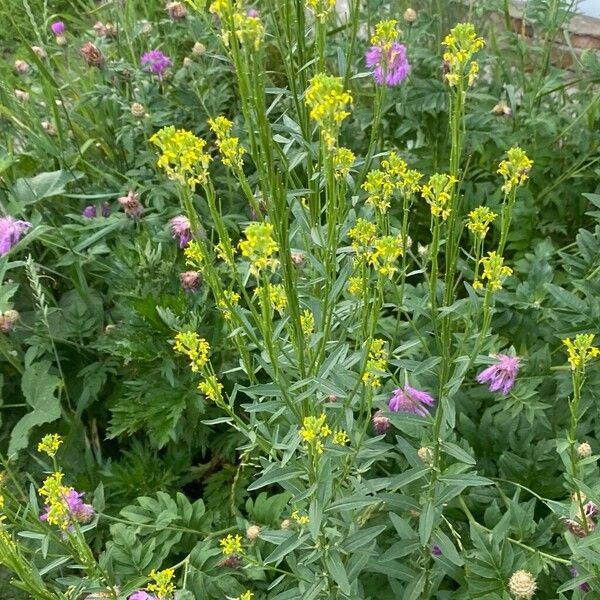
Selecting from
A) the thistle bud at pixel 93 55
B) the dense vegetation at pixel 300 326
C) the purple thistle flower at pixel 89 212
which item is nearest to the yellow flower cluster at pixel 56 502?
the dense vegetation at pixel 300 326

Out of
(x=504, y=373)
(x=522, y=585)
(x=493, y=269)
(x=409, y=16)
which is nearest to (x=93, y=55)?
(x=409, y=16)

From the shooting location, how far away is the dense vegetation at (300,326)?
91 cm

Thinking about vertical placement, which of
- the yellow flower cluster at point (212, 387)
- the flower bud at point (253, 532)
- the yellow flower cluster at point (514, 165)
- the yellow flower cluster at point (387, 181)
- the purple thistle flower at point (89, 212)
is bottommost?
the flower bud at point (253, 532)

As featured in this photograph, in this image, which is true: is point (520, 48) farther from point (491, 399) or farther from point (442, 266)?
point (491, 399)

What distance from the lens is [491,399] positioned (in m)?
1.56

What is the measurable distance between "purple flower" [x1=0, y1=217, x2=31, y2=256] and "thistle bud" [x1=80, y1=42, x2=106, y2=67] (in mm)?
461

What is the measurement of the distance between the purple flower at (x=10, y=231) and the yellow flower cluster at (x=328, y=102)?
1201 millimetres

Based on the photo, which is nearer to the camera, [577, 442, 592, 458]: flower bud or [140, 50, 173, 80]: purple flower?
[577, 442, 592, 458]: flower bud

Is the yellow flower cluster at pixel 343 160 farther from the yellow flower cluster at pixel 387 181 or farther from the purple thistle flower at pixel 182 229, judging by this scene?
the purple thistle flower at pixel 182 229

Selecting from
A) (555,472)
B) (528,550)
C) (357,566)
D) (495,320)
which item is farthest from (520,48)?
(357,566)

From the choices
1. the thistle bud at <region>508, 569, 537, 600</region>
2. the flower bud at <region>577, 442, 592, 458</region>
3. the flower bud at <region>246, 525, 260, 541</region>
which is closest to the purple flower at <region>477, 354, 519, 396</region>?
the flower bud at <region>577, 442, 592, 458</region>

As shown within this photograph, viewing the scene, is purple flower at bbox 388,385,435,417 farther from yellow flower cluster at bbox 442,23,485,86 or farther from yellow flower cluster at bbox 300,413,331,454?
yellow flower cluster at bbox 442,23,485,86

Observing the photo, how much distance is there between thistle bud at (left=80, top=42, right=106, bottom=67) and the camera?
1846 millimetres

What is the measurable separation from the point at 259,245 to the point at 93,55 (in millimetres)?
Answer: 1332
